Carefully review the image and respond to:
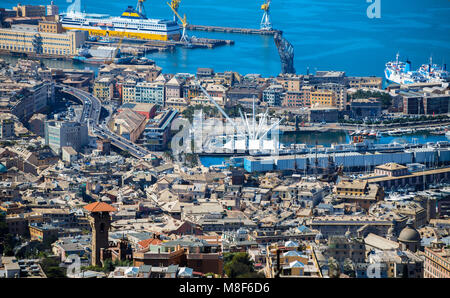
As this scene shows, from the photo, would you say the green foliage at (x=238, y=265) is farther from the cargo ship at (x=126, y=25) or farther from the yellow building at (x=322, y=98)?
the cargo ship at (x=126, y=25)

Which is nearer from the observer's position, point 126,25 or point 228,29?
point 126,25

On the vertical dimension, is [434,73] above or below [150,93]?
above

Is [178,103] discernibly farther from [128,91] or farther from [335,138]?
[335,138]

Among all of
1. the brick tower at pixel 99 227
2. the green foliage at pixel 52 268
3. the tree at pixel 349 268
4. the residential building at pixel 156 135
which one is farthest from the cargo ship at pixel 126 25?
the tree at pixel 349 268

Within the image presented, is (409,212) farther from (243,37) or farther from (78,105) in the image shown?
(243,37)

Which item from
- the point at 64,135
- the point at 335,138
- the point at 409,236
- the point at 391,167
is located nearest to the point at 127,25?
the point at 335,138

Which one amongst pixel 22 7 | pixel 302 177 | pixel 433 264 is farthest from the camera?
pixel 22 7

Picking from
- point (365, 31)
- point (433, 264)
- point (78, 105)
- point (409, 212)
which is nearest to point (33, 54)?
point (78, 105)

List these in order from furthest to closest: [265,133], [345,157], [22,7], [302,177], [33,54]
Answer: [22,7] < [33,54] < [265,133] < [345,157] < [302,177]
